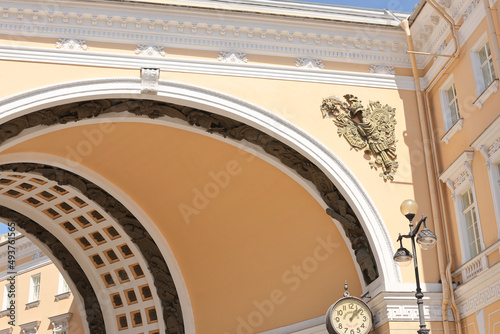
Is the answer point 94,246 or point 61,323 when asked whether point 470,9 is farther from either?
point 61,323

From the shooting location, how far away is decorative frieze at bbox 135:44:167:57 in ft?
49.9

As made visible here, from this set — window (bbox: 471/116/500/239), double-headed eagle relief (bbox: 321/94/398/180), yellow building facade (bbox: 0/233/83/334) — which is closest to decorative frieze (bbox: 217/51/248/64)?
double-headed eagle relief (bbox: 321/94/398/180)

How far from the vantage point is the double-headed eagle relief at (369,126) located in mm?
15391

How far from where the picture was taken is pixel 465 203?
573 inches

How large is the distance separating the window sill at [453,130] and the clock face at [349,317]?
3626 millimetres

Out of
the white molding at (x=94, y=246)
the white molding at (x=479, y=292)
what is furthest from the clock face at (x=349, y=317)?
the white molding at (x=94, y=246)

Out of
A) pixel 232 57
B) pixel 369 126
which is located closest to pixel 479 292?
pixel 369 126

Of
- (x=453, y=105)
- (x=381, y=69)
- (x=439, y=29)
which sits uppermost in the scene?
(x=439, y=29)

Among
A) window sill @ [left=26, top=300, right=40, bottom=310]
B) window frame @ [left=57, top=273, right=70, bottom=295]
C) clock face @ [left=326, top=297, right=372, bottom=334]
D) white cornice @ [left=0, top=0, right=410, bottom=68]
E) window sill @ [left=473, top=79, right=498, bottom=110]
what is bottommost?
clock face @ [left=326, top=297, right=372, bottom=334]

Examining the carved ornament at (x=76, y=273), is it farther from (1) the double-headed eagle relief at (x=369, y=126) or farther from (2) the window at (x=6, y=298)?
(1) the double-headed eagle relief at (x=369, y=126)

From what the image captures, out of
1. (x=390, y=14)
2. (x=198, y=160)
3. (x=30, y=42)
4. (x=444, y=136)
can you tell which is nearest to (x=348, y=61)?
(x=390, y=14)

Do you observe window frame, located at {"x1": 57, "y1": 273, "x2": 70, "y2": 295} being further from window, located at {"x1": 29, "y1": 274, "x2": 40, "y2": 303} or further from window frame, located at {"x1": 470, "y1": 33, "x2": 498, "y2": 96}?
window frame, located at {"x1": 470, "y1": 33, "x2": 498, "y2": 96}

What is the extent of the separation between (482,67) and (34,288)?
1875 cm

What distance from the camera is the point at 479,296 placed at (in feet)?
43.8
